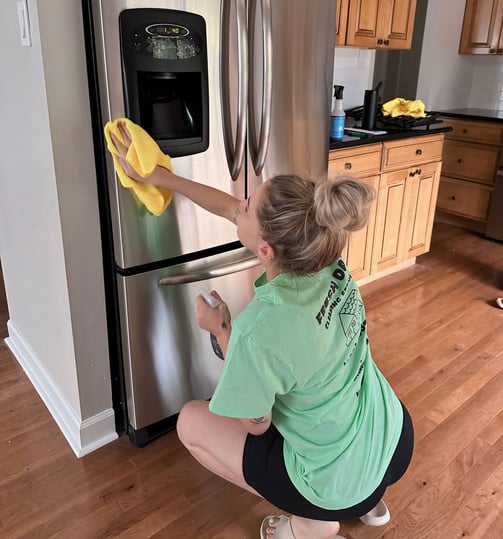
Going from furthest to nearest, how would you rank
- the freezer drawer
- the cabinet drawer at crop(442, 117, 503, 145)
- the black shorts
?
1. the cabinet drawer at crop(442, 117, 503, 145)
2. the freezer drawer
3. the black shorts

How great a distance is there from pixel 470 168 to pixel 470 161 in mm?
54

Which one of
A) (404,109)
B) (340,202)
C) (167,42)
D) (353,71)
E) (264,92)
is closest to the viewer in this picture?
(340,202)

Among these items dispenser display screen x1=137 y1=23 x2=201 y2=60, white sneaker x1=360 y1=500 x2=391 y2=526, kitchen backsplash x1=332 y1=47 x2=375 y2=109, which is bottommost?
white sneaker x1=360 y1=500 x2=391 y2=526

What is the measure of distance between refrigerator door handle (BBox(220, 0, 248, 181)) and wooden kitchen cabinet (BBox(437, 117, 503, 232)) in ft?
9.05

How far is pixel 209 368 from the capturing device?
6.29 ft

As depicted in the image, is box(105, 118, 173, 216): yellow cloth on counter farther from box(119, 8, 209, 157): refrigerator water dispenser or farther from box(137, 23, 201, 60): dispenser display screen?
box(137, 23, 201, 60): dispenser display screen

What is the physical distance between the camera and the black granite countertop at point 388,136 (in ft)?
8.35

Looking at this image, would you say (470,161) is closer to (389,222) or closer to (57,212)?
(389,222)

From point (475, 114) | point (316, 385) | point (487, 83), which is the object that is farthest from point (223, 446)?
point (487, 83)

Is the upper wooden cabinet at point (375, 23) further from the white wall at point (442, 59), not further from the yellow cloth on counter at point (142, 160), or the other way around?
the yellow cloth on counter at point (142, 160)

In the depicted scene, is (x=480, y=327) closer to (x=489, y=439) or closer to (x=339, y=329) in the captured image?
(x=489, y=439)

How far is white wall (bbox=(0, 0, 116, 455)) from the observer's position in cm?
137

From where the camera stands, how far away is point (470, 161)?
3955 mm

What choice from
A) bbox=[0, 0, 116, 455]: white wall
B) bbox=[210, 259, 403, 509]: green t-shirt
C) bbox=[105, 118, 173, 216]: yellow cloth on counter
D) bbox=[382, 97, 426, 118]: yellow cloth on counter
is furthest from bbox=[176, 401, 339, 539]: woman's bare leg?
bbox=[382, 97, 426, 118]: yellow cloth on counter
